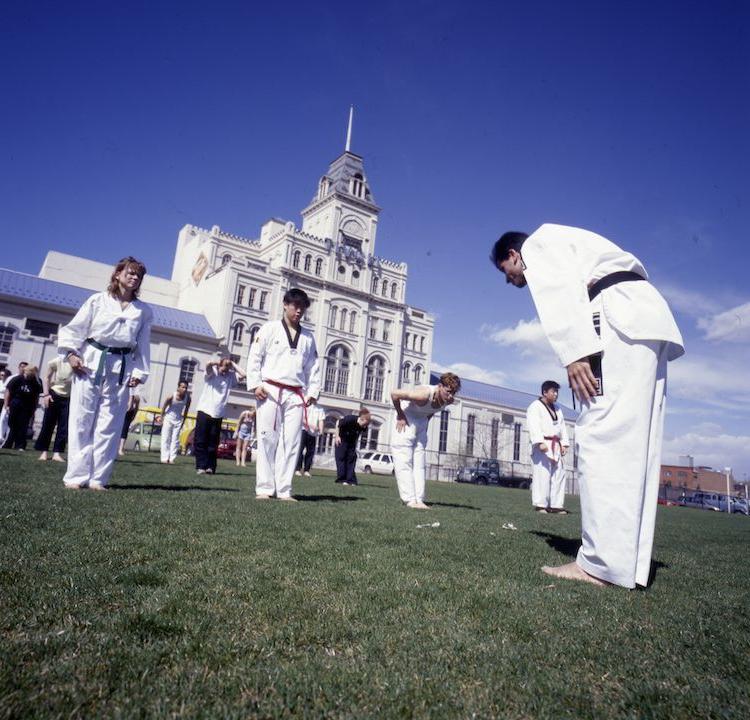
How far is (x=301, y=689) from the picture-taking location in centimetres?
136

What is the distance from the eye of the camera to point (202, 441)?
10.1 meters

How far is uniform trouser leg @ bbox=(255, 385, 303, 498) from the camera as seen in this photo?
632 cm

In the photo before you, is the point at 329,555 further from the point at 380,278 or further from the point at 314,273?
the point at 380,278

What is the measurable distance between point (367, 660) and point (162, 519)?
264 cm

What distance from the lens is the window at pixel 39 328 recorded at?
122 feet

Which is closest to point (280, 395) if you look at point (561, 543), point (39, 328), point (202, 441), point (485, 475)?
point (561, 543)

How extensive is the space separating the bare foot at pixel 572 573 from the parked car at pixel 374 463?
31727 millimetres

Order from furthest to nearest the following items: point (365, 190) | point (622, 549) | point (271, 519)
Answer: point (365, 190) → point (271, 519) → point (622, 549)

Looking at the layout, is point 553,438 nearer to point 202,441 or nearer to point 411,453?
point 411,453

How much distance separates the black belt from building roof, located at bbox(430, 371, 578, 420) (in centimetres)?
5767

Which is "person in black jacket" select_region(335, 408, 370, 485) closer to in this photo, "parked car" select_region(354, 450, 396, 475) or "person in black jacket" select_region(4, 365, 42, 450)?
"person in black jacket" select_region(4, 365, 42, 450)

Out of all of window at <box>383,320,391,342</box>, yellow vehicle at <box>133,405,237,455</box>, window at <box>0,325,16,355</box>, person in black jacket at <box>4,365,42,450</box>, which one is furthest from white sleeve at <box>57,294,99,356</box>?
window at <box>383,320,391,342</box>

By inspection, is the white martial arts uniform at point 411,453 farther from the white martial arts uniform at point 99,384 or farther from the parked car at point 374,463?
the parked car at point 374,463

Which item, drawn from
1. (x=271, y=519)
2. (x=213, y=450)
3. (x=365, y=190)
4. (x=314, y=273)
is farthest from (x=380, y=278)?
(x=271, y=519)
